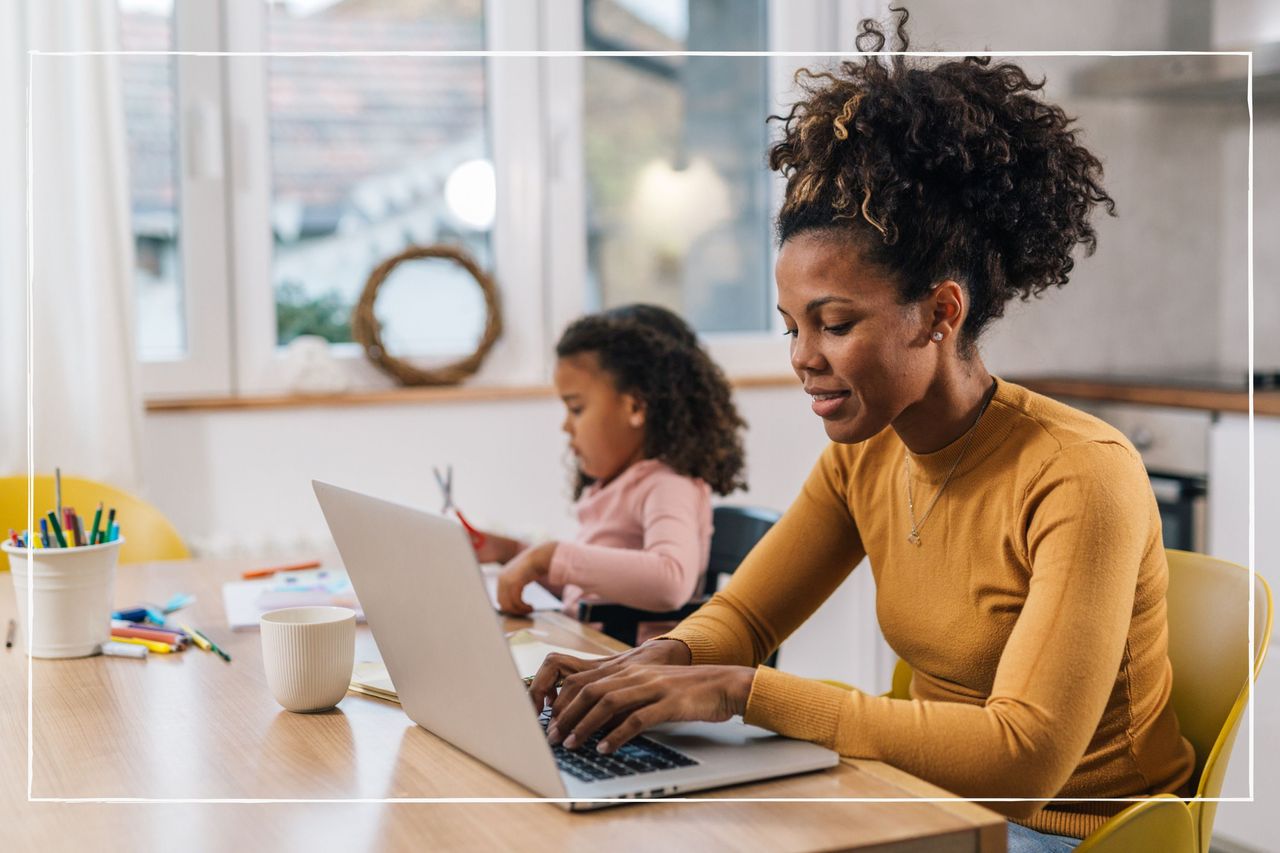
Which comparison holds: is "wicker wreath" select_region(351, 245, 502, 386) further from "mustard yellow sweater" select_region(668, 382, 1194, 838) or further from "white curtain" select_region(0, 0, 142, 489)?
"mustard yellow sweater" select_region(668, 382, 1194, 838)

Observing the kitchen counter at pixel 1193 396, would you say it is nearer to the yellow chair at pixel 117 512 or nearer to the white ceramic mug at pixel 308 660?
the white ceramic mug at pixel 308 660

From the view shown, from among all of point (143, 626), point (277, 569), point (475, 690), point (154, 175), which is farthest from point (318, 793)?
point (154, 175)

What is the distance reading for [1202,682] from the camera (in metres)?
1.14

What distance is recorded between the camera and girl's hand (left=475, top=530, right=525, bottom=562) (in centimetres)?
172

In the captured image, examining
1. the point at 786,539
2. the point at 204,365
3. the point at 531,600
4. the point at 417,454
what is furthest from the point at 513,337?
the point at 786,539

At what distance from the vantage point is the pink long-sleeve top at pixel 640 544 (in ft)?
5.25

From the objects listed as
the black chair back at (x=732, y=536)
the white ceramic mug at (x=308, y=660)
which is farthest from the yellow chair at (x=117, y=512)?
the white ceramic mug at (x=308, y=660)

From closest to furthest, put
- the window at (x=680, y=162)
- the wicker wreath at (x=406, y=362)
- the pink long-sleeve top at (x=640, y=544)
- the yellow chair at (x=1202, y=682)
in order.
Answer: the yellow chair at (x=1202, y=682), the pink long-sleeve top at (x=640, y=544), the wicker wreath at (x=406, y=362), the window at (x=680, y=162)

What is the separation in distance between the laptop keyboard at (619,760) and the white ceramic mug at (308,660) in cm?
24

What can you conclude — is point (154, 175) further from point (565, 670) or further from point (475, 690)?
point (475, 690)

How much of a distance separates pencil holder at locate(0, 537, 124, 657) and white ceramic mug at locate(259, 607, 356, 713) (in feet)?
0.98

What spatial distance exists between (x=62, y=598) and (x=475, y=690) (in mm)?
592

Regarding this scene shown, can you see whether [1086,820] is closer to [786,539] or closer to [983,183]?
[786,539]

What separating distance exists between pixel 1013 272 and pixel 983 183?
0.24 ft
